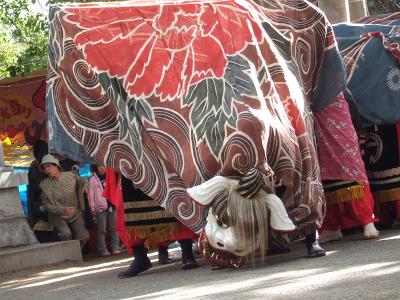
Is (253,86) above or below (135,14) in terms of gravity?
below

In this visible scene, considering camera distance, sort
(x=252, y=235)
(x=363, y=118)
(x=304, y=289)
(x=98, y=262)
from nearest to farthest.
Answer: (x=304, y=289) → (x=252, y=235) → (x=363, y=118) → (x=98, y=262)

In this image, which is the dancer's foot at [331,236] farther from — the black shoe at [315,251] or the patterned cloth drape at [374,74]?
the black shoe at [315,251]

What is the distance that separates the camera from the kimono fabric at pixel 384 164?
967 cm

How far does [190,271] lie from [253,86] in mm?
1678

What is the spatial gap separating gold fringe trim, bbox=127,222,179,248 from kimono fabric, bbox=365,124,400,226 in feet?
7.43

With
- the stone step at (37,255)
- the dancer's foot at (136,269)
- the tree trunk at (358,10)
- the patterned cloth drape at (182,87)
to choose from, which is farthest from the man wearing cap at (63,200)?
the tree trunk at (358,10)

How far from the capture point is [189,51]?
8.10 meters

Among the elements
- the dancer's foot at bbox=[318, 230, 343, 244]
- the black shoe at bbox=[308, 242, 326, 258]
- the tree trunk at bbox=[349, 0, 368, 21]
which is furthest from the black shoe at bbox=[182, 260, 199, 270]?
the tree trunk at bbox=[349, 0, 368, 21]

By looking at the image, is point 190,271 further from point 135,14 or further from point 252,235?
point 135,14

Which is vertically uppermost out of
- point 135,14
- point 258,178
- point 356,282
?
point 135,14

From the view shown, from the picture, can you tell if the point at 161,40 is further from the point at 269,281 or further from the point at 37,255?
the point at 37,255

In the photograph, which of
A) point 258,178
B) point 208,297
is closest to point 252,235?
point 258,178

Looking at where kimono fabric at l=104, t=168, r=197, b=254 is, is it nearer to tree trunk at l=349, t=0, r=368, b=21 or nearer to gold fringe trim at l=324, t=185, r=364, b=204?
gold fringe trim at l=324, t=185, r=364, b=204

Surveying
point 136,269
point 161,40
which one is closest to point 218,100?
point 161,40
